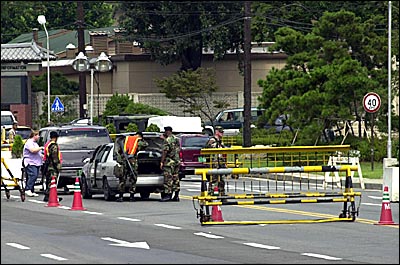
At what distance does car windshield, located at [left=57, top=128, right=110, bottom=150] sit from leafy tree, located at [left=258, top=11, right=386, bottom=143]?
14.1 metres

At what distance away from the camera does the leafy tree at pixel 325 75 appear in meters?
41.9

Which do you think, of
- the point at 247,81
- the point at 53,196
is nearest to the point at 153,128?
the point at 247,81

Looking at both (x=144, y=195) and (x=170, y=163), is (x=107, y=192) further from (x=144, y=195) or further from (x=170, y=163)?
(x=170, y=163)

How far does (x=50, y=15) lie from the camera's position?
9070mm

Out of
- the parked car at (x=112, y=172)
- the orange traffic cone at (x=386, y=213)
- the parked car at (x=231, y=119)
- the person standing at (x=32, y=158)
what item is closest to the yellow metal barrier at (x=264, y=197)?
the orange traffic cone at (x=386, y=213)

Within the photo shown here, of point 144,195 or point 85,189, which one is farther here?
point 85,189

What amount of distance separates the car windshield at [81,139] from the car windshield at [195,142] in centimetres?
837

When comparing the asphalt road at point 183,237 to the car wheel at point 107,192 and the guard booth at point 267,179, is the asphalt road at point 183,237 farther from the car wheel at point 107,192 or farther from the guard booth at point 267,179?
the car wheel at point 107,192

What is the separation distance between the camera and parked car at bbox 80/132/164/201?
25516mm

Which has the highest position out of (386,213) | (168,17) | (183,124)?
(168,17)

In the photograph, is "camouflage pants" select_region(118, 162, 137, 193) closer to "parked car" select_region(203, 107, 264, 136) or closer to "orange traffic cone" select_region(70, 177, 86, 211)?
"orange traffic cone" select_region(70, 177, 86, 211)

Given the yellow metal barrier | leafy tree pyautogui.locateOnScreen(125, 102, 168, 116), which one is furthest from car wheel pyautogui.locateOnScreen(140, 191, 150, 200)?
leafy tree pyautogui.locateOnScreen(125, 102, 168, 116)

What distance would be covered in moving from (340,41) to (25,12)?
3769 cm

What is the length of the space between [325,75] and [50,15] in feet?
113
